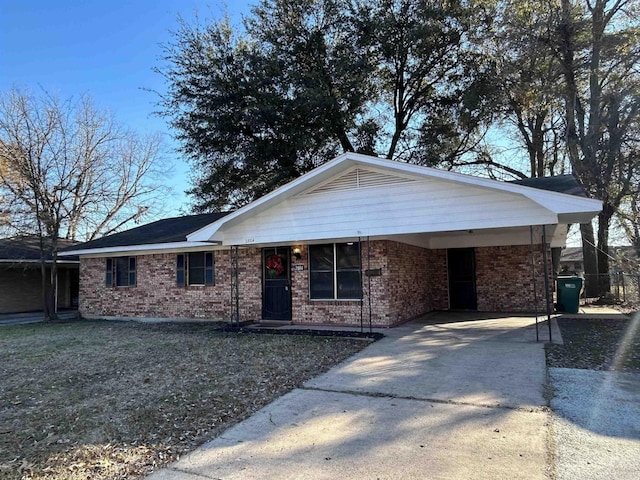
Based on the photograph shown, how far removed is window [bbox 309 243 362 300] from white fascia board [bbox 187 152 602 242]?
5.74ft

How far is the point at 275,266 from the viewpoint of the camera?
11.5m

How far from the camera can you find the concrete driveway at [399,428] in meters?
3.30

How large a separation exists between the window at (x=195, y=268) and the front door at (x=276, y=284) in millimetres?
Answer: 1853

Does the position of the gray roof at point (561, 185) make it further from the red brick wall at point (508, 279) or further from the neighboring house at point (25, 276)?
the neighboring house at point (25, 276)

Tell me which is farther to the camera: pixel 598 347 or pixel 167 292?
pixel 167 292

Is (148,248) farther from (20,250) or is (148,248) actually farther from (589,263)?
(589,263)

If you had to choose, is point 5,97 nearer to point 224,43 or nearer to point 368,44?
point 224,43

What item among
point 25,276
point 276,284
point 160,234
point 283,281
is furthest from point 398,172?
point 25,276

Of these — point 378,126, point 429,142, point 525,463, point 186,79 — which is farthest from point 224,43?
point 525,463

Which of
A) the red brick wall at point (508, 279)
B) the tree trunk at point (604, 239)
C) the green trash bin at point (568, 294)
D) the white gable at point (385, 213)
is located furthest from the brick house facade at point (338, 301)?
the tree trunk at point (604, 239)

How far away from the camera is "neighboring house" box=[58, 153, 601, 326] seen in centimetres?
870

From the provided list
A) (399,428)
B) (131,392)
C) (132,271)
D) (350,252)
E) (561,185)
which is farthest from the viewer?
(132,271)

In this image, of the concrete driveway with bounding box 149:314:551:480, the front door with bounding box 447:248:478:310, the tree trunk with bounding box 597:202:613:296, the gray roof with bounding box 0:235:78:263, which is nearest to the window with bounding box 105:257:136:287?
the gray roof with bounding box 0:235:78:263

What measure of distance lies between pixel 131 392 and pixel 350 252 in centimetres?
623
